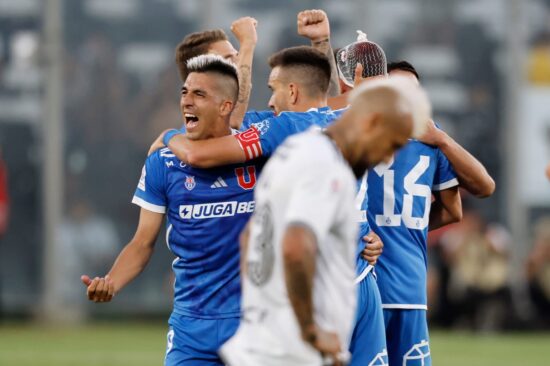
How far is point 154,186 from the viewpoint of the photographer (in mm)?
6938

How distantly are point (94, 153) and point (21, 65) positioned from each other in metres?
1.80

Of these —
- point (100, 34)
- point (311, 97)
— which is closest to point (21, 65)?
point (100, 34)

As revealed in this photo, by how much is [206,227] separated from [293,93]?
1031 mm

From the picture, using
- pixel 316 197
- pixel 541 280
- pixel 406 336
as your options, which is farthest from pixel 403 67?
pixel 541 280

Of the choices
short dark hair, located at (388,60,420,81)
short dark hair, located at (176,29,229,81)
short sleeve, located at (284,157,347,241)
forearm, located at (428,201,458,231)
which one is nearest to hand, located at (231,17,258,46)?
short dark hair, located at (176,29,229,81)

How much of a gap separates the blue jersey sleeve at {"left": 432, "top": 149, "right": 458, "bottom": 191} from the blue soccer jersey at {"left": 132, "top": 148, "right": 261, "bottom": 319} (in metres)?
1.42

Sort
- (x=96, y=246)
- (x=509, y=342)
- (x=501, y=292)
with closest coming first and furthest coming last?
(x=509, y=342)
(x=501, y=292)
(x=96, y=246)

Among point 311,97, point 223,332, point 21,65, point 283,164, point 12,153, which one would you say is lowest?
point 223,332

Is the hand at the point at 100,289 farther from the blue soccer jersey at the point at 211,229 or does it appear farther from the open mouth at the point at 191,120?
the open mouth at the point at 191,120

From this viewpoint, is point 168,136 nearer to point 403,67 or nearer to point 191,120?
point 191,120

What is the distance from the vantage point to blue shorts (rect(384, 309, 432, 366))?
25.2 feet

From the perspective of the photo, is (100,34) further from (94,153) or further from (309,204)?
(309,204)

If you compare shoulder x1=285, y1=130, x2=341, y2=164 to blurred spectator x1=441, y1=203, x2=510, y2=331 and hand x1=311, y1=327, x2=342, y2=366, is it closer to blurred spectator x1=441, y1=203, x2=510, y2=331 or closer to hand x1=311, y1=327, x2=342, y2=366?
hand x1=311, y1=327, x2=342, y2=366

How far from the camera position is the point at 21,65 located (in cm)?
2039
